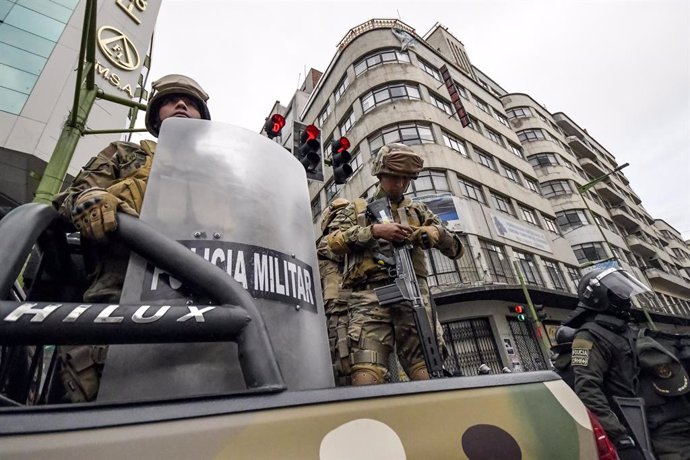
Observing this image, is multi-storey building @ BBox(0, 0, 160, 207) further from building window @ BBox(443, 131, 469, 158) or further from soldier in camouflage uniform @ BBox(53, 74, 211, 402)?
building window @ BBox(443, 131, 469, 158)

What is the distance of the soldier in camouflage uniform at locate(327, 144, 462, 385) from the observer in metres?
1.88

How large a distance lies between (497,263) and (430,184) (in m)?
4.26

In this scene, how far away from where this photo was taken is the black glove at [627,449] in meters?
2.30

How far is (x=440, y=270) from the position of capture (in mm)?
12922

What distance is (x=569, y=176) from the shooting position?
2392 centimetres

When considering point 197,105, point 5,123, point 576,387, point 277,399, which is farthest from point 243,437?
point 5,123

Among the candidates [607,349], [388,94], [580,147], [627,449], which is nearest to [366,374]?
[627,449]

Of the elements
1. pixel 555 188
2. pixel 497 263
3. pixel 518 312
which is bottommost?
pixel 518 312

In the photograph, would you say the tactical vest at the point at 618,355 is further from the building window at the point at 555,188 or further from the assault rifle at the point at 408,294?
the building window at the point at 555,188

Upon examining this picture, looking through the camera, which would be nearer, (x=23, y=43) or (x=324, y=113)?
(x=23, y=43)

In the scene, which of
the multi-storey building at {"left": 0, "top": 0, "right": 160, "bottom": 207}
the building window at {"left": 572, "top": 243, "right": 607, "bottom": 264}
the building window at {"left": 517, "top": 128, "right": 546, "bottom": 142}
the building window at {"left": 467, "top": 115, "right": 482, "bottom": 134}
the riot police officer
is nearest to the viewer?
the riot police officer

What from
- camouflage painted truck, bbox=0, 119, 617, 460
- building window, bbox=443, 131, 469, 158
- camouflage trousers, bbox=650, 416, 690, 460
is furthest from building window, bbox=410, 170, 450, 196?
camouflage painted truck, bbox=0, 119, 617, 460

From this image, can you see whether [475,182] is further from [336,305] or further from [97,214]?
[97,214]

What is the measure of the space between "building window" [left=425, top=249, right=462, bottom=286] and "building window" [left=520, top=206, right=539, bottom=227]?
8073 mm
